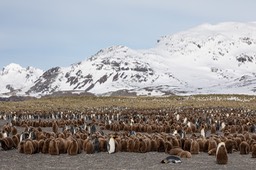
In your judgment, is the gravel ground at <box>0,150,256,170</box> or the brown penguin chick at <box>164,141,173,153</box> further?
the brown penguin chick at <box>164,141,173,153</box>

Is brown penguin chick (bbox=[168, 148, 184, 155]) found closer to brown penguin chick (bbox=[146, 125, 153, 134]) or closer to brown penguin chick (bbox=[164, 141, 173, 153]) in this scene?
brown penguin chick (bbox=[164, 141, 173, 153])

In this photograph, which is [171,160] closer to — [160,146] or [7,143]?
[160,146]

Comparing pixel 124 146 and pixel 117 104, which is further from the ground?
pixel 117 104

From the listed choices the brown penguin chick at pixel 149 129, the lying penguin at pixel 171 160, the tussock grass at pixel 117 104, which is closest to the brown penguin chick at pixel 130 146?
the lying penguin at pixel 171 160

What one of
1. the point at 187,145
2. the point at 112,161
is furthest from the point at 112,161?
the point at 187,145

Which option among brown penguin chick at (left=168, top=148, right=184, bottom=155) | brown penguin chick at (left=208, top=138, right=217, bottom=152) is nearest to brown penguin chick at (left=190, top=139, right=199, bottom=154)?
brown penguin chick at (left=208, top=138, right=217, bottom=152)

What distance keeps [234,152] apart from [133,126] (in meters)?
10.1

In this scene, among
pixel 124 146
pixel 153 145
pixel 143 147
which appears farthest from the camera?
pixel 124 146

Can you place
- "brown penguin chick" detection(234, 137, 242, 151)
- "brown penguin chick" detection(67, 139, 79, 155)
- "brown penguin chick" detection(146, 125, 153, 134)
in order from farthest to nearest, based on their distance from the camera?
"brown penguin chick" detection(146, 125, 153, 134) → "brown penguin chick" detection(234, 137, 242, 151) → "brown penguin chick" detection(67, 139, 79, 155)

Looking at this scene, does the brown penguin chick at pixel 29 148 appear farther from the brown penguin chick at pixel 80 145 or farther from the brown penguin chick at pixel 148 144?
the brown penguin chick at pixel 148 144

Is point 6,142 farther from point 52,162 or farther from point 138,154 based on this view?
point 138,154

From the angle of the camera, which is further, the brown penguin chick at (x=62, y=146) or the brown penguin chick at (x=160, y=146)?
the brown penguin chick at (x=160, y=146)

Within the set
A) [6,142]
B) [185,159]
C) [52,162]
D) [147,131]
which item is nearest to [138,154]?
[185,159]

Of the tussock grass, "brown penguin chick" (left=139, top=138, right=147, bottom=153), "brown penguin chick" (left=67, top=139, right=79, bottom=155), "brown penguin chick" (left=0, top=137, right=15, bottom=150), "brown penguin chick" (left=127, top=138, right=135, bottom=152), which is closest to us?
"brown penguin chick" (left=67, top=139, right=79, bottom=155)
